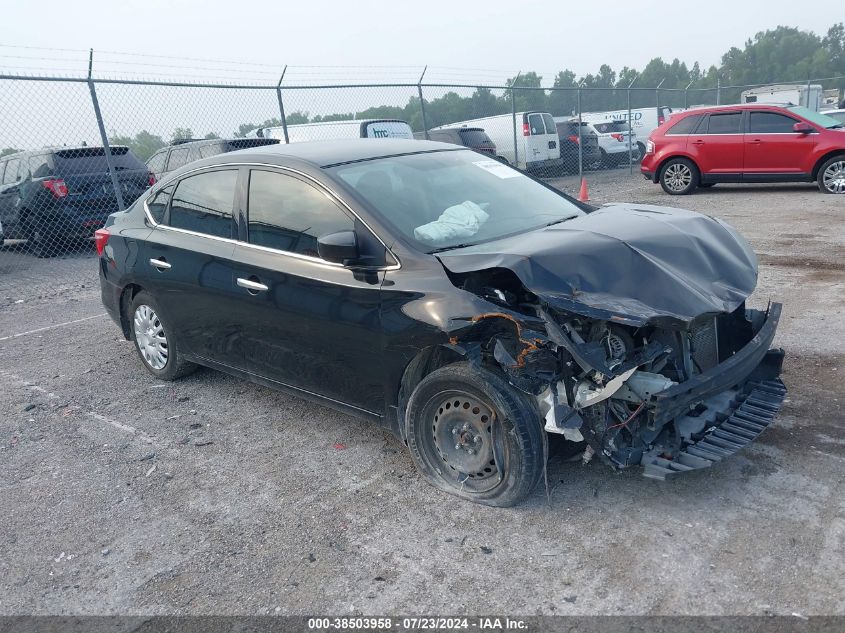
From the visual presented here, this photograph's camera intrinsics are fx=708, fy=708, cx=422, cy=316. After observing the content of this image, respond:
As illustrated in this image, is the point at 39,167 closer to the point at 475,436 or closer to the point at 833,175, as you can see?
the point at 475,436

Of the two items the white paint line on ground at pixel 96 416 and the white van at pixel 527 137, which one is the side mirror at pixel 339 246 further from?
the white van at pixel 527 137

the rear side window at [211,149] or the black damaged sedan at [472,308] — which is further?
the rear side window at [211,149]

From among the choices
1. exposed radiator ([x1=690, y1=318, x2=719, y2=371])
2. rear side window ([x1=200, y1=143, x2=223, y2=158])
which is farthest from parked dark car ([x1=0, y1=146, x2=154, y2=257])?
exposed radiator ([x1=690, y1=318, x2=719, y2=371])

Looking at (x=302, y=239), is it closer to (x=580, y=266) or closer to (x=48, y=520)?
(x=580, y=266)

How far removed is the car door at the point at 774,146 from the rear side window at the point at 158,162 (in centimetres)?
1104

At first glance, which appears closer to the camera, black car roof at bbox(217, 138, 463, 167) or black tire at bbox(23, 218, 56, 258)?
black car roof at bbox(217, 138, 463, 167)

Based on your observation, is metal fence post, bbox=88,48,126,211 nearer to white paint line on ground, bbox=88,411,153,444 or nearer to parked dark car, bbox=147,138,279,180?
parked dark car, bbox=147,138,279,180

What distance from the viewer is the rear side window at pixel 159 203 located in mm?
5066

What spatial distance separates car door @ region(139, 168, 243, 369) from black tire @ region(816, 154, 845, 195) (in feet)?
39.2

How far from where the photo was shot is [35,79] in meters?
9.09

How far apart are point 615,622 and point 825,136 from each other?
41.3 feet

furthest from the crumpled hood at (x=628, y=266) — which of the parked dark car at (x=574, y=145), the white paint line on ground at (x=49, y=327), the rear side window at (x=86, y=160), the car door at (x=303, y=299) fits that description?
the parked dark car at (x=574, y=145)

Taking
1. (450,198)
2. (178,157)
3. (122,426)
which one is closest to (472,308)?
(450,198)

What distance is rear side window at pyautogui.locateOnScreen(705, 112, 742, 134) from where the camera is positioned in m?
13.3
